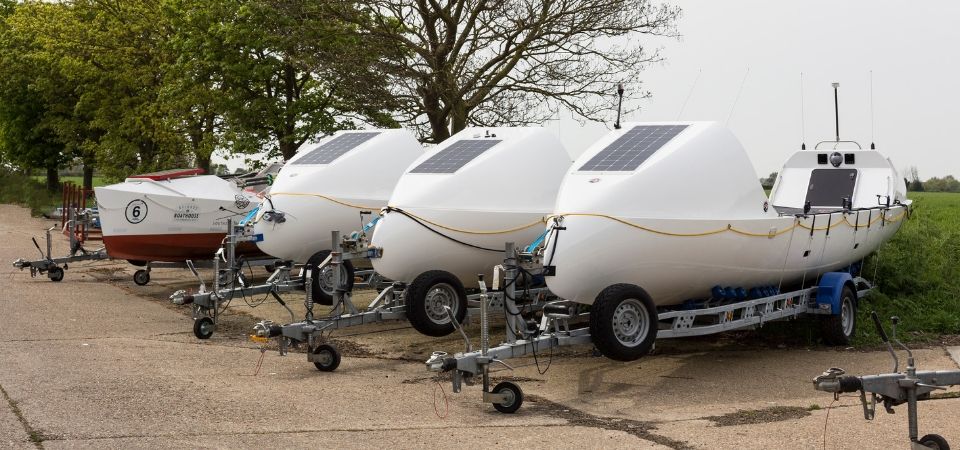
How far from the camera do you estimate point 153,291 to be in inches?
775

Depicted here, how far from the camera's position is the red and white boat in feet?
60.5

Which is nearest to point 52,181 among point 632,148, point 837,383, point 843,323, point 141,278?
point 141,278

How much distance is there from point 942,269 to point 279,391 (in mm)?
10182

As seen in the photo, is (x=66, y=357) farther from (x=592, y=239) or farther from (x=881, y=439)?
(x=881, y=439)

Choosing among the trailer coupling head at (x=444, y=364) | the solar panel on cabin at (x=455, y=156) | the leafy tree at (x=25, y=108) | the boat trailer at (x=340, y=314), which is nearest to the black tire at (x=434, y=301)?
the boat trailer at (x=340, y=314)

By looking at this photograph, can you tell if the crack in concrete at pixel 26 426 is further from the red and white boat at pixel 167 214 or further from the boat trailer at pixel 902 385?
the red and white boat at pixel 167 214

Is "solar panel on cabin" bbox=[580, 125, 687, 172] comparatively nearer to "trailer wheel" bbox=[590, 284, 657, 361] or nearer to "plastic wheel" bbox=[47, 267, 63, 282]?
"trailer wheel" bbox=[590, 284, 657, 361]

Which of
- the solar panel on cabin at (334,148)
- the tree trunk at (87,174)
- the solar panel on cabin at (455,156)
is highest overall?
the tree trunk at (87,174)

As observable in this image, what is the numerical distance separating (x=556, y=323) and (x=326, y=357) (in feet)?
8.55

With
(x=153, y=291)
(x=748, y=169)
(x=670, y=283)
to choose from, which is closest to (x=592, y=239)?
(x=670, y=283)

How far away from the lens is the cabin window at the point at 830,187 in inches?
584

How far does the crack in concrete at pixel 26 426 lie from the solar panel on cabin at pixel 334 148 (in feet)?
24.0

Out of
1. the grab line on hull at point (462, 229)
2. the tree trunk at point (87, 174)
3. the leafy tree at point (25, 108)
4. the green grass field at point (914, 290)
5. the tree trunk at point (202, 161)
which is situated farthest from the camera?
the tree trunk at point (87, 174)

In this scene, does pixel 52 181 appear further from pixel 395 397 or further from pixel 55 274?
pixel 395 397
